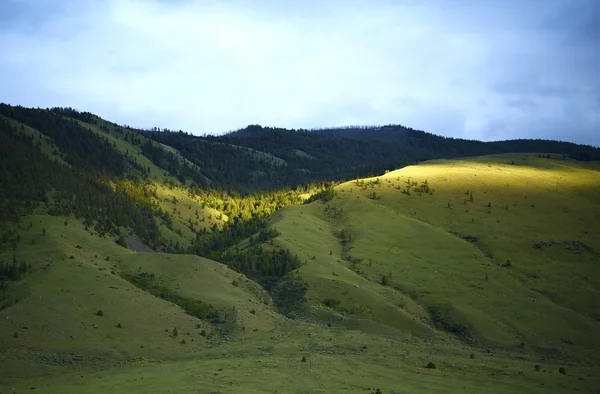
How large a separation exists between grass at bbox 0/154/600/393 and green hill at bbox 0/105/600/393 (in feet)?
1.19

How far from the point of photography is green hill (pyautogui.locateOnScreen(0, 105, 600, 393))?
197ft

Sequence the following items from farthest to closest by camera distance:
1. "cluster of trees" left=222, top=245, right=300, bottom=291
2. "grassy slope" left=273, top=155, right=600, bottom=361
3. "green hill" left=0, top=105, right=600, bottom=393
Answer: "cluster of trees" left=222, top=245, right=300, bottom=291 < "grassy slope" left=273, top=155, right=600, bottom=361 < "green hill" left=0, top=105, right=600, bottom=393

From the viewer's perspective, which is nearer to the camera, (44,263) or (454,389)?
(454,389)

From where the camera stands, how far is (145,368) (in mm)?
60344

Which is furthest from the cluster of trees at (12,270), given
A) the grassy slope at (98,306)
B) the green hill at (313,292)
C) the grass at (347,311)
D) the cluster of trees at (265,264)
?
the cluster of trees at (265,264)

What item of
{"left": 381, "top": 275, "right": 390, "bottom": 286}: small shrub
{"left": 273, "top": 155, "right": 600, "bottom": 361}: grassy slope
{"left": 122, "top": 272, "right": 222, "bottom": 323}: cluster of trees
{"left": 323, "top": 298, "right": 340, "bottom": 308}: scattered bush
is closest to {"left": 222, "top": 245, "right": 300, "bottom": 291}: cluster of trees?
{"left": 273, "top": 155, "right": 600, "bottom": 361}: grassy slope

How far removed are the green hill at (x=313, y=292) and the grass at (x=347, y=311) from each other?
0.36 metres

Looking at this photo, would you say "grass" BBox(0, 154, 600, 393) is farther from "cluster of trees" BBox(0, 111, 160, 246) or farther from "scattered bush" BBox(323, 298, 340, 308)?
"cluster of trees" BBox(0, 111, 160, 246)

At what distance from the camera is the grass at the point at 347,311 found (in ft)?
191

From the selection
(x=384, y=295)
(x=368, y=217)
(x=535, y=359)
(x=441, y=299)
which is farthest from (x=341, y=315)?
(x=368, y=217)

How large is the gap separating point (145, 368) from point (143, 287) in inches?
1162

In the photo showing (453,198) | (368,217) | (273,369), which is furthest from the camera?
(453,198)

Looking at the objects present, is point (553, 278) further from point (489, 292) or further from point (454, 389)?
point (454, 389)

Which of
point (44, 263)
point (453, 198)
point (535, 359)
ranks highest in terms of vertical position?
point (453, 198)
